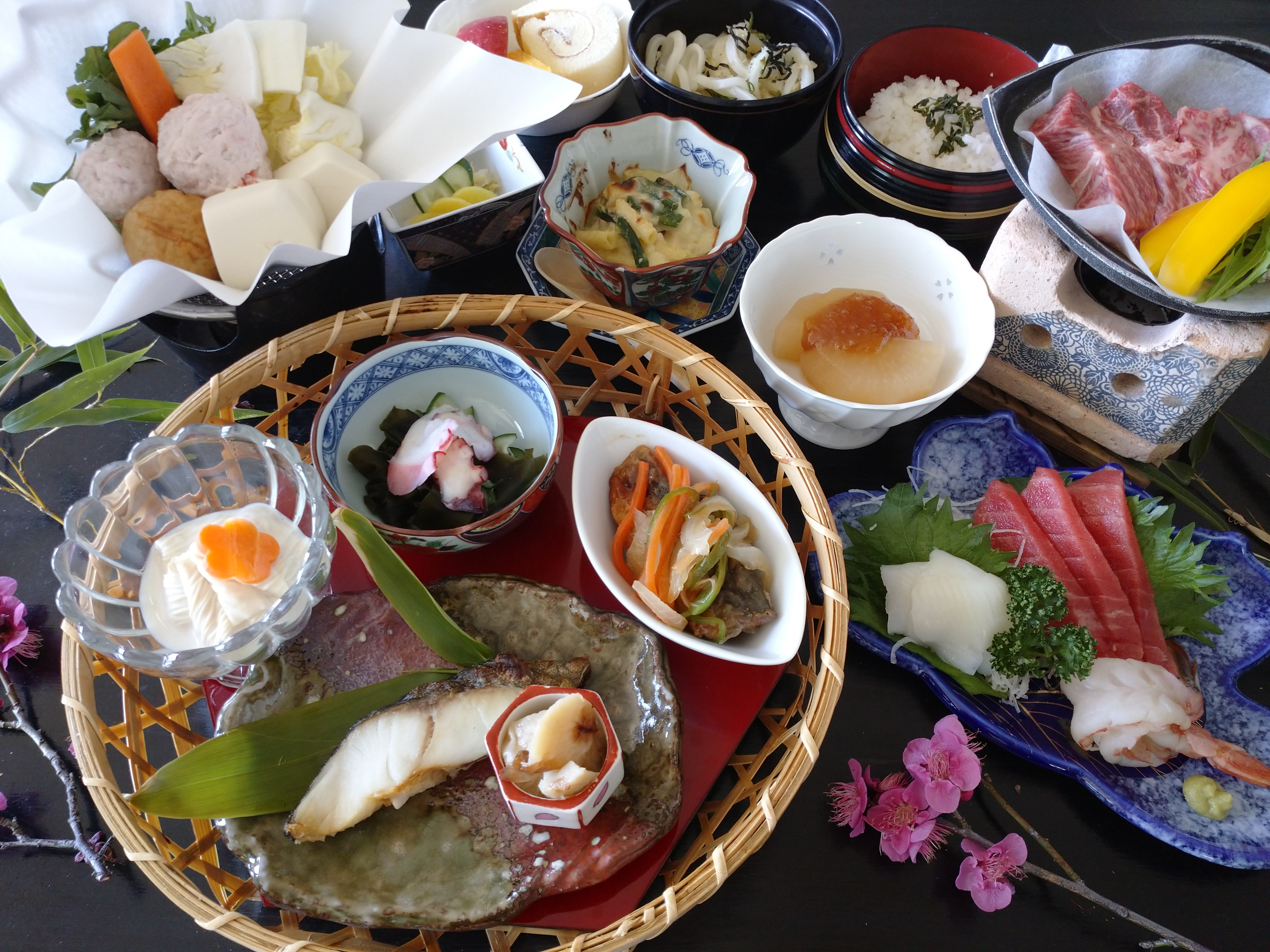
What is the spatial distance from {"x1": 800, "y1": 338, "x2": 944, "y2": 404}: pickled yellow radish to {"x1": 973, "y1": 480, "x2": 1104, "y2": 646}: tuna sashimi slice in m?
0.25

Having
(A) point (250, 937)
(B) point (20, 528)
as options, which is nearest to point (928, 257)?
(A) point (250, 937)

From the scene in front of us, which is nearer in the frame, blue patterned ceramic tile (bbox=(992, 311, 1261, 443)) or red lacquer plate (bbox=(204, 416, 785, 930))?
red lacquer plate (bbox=(204, 416, 785, 930))

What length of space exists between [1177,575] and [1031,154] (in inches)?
32.8

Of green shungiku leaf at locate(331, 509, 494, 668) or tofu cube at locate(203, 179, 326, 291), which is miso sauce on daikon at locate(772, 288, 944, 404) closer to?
green shungiku leaf at locate(331, 509, 494, 668)

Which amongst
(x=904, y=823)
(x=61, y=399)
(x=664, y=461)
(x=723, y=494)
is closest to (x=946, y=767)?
(x=904, y=823)

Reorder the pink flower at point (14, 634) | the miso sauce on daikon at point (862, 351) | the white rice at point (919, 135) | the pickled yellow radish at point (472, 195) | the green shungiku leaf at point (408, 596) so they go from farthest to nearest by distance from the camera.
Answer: the white rice at point (919, 135), the pickled yellow radish at point (472, 195), the miso sauce on daikon at point (862, 351), the pink flower at point (14, 634), the green shungiku leaf at point (408, 596)

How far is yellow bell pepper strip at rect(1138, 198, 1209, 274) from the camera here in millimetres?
1340

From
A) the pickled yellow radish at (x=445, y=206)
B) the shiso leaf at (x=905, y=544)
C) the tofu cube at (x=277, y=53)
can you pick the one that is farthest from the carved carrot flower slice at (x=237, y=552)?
the shiso leaf at (x=905, y=544)

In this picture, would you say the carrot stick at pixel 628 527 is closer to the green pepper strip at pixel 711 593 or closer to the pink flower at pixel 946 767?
the green pepper strip at pixel 711 593

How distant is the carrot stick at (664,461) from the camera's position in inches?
50.4

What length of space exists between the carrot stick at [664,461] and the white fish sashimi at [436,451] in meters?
0.29

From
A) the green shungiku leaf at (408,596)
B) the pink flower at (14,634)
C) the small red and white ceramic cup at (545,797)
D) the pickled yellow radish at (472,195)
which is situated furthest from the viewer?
the pickled yellow radish at (472,195)

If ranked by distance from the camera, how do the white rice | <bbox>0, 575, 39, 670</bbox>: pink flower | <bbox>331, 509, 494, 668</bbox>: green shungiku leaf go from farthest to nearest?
the white rice < <bbox>0, 575, 39, 670</bbox>: pink flower < <bbox>331, 509, 494, 668</bbox>: green shungiku leaf

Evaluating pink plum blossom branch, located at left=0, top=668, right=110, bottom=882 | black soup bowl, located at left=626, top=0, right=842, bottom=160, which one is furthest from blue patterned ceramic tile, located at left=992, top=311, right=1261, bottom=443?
pink plum blossom branch, located at left=0, top=668, right=110, bottom=882
